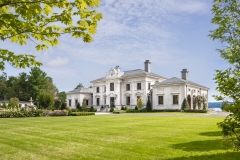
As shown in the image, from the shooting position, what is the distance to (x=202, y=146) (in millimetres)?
7738

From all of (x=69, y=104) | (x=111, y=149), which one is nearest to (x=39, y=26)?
(x=111, y=149)

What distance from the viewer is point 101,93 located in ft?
181

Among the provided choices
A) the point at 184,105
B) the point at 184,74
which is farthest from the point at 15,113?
the point at 184,74

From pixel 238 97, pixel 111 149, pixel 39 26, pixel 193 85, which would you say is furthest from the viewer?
pixel 193 85

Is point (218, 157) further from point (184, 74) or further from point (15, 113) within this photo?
point (184, 74)

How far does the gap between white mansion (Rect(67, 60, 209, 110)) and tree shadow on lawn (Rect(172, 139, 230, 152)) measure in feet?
112

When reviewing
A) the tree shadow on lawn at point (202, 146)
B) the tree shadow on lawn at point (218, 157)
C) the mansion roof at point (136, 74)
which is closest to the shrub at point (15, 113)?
the mansion roof at point (136, 74)

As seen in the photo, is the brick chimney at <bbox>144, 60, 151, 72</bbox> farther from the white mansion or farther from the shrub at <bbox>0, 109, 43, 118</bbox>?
the shrub at <bbox>0, 109, 43, 118</bbox>

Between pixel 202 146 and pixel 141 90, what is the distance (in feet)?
132

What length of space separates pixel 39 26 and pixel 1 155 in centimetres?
438

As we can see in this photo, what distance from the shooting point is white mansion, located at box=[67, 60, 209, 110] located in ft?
141

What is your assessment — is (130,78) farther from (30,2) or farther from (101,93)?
(30,2)

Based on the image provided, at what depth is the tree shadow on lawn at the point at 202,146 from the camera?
287 inches

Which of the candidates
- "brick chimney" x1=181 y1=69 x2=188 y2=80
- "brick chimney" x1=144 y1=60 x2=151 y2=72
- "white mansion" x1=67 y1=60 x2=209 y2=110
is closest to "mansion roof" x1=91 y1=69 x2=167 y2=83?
"white mansion" x1=67 y1=60 x2=209 y2=110
